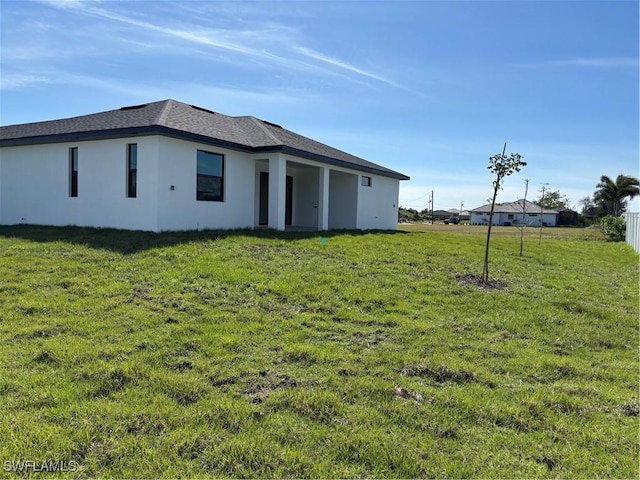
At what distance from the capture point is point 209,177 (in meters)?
13.5

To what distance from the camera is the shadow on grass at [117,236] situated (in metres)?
9.89

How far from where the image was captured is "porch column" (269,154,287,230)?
47.7ft

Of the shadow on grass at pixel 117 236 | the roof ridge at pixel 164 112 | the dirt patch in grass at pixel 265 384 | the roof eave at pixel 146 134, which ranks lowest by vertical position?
the dirt patch in grass at pixel 265 384

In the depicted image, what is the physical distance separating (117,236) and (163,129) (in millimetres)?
3081

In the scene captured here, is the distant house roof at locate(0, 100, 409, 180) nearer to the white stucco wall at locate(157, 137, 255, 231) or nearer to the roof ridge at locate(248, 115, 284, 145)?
the roof ridge at locate(248, 115, 284, 145)

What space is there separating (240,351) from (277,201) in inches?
411

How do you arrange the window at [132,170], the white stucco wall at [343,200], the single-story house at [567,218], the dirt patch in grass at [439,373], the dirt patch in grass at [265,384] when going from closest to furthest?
the dirt patch in grass at [265,384] < the dirt patch in grass at [439,373] < the window at [132,170] < the white stucco wall at [343,200] < the single-story house at [567,218]

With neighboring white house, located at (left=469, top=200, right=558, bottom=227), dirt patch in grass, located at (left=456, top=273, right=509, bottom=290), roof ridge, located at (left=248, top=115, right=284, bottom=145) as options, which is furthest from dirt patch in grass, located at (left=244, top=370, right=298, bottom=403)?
neighboring white house, located at (left=469, top=200, right=558, bottom=227)

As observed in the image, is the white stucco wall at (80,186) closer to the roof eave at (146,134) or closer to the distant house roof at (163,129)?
the roof eave at (146,134)

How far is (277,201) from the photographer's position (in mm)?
14641

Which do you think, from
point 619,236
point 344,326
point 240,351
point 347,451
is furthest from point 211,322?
point 619,236

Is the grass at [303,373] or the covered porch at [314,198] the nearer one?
the grass at [303,373]

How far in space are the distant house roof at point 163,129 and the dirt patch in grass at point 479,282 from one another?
7.68m

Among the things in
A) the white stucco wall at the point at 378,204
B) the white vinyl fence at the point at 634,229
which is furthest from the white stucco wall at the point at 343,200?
the white vinyl fence at the point at 634,229
